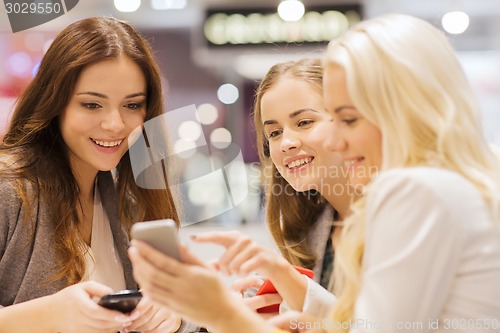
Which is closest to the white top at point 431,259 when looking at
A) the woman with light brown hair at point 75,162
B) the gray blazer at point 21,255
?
the woman with light brown hair at point 75,162

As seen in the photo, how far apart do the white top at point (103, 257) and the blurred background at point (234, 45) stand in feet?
2.13

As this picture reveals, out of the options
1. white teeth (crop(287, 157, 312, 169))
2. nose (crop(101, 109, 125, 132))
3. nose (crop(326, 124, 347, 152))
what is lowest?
white teeth (crop(287, 157, 312, 169))

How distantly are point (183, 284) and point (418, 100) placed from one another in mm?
508

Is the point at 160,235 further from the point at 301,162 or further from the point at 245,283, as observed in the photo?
the point at 301,162

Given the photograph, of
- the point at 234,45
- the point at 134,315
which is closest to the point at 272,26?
the point at 234,45

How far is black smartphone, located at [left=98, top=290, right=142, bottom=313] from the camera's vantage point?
54.3 inches

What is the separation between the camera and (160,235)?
1.02 meters

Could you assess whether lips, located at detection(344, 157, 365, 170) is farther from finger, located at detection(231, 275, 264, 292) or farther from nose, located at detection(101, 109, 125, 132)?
nose, located at detection(101, 109, 125, 132)

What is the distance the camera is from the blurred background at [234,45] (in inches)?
133

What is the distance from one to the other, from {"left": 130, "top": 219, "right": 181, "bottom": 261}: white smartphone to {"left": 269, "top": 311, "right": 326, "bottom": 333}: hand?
12.6 inches

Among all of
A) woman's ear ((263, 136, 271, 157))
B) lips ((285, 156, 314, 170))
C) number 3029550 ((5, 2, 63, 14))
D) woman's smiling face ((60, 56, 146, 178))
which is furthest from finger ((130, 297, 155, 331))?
number 3029550 ((5, 2, 63, 14))

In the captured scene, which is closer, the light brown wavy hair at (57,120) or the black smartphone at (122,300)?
the black smartphone at (122,300)

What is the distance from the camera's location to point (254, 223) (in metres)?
3.56

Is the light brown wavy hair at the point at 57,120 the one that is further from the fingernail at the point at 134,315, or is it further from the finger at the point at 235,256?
the finger at the point at 235,256
